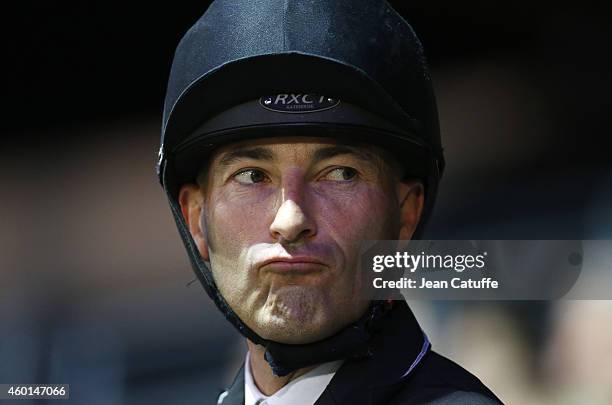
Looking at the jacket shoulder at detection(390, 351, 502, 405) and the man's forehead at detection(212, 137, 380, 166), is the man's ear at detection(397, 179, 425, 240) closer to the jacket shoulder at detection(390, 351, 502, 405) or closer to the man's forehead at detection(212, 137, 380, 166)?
the man's forehead at detection(212, 137, 380, 166)

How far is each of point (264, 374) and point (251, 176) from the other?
41cm

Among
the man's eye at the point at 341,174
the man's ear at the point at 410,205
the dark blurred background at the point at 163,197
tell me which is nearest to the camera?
the man's eye at the point at 341,174

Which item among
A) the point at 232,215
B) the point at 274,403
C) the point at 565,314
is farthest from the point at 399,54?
the point at 565,314

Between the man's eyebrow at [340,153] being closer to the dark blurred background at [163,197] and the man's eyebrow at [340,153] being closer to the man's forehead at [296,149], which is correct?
the man's forehead at [296,149]

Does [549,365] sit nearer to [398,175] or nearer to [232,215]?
[398,175]

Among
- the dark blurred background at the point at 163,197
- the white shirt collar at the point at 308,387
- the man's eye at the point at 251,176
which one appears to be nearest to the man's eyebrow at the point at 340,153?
the man's eye at the point at 251,176

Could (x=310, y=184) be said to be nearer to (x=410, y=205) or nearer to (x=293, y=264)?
(x=293, y=264)

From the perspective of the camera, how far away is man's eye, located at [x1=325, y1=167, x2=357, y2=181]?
195 cm

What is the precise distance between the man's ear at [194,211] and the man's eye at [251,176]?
190 millimetres

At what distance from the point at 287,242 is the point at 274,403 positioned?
0.35m

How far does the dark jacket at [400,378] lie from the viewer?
73.9 inches

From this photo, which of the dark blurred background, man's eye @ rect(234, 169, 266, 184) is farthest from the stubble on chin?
the dark blurred background

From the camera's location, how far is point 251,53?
77.3 inches

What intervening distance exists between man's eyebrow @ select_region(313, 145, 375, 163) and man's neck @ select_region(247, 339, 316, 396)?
16.2 inches
